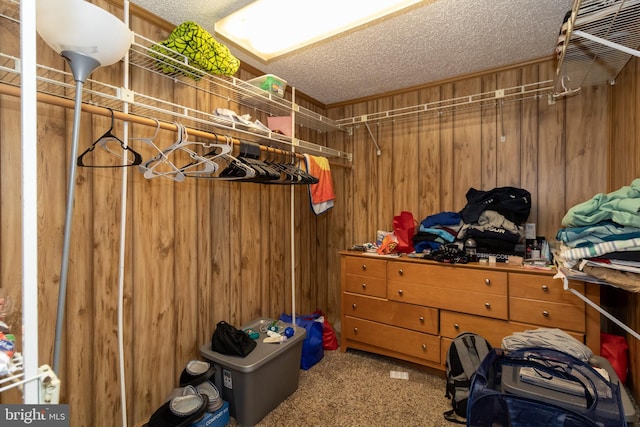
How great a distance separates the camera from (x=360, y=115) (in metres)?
2.94

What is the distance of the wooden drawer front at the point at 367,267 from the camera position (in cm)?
229

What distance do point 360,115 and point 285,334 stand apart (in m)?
2.11

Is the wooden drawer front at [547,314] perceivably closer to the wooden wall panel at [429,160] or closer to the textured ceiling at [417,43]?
the wooden wall panel at [429,160]

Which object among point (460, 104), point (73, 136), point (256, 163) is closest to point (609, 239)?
point (460, 104)

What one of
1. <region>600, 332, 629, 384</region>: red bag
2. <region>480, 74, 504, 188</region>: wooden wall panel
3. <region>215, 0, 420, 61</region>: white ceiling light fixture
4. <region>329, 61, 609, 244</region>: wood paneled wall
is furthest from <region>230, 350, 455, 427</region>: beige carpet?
<region>215, 0, 420, 61</region>: white ceiling light fixture

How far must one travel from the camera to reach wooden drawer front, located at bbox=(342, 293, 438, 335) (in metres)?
2.11

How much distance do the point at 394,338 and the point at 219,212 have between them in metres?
1.58

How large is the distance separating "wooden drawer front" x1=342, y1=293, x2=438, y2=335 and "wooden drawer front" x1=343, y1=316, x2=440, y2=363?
0.14 ft

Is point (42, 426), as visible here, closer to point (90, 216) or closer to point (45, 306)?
point (45, 306)

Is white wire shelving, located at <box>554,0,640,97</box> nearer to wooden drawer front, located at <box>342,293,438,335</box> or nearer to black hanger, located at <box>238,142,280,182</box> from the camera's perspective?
black hanger, located at <box>238,142,280,182</box>

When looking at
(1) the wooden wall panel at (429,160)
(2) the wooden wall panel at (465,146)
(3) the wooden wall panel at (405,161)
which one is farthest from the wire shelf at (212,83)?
(2) the wooden wall panel at (465,146)

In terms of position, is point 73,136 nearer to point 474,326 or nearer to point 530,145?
point 474,326

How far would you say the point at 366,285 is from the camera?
→ 2361mm

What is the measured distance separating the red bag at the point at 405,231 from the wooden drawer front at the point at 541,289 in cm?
73
